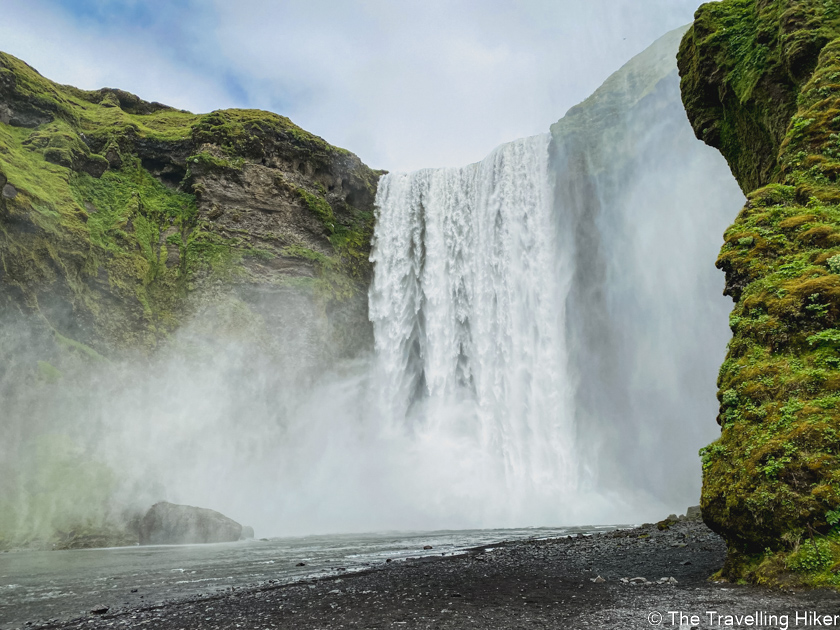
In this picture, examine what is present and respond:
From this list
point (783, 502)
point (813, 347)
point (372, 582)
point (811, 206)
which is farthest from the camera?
point (811, 206)

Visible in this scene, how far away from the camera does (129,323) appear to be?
104 ft

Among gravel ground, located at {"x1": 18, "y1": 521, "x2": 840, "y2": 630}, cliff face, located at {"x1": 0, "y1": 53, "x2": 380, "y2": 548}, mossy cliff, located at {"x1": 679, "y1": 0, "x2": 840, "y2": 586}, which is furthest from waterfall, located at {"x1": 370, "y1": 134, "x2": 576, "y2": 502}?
gravel ground, located at {"x1": 18, "y1": 521, "x2": 840, "y2": 630}

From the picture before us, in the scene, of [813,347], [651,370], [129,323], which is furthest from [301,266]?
[813,347]

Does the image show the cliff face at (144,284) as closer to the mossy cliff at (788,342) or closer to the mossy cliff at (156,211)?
the mossy cliff at (156,211)

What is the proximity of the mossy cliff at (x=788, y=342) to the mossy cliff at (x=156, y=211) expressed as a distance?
30061mm

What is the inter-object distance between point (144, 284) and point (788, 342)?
3475 centimetres

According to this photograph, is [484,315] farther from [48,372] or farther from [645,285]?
[48,372]

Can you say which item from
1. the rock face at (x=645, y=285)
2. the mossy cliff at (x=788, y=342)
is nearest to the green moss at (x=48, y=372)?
the mossy cliff at (x=788, y=342)

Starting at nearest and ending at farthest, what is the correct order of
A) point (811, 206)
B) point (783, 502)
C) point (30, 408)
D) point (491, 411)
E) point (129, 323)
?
point (783, 502) < point (811, 206) < point (30, 408) < point (129, 323) < point (491, 411)

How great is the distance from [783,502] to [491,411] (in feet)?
91.4

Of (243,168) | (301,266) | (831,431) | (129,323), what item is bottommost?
(831,431)

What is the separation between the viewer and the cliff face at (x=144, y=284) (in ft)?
79.0

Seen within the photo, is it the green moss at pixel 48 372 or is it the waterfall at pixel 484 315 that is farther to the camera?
the waterfall at pixel 484 315

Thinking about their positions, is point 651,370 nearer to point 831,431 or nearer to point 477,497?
point 477,497
